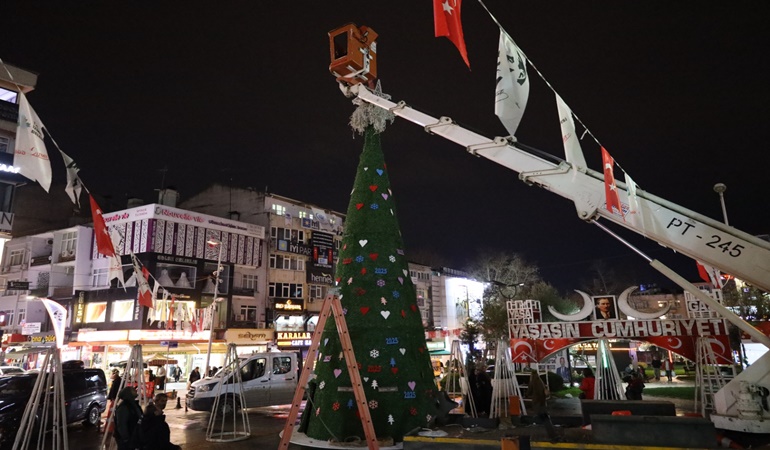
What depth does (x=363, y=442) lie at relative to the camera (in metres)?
9.37

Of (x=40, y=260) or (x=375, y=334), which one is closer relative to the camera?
(x=375, y=334)

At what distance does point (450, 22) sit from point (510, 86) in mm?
1294

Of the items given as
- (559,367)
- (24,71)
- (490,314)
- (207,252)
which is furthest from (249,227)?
(559,367)

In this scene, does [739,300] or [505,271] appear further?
[505,271]

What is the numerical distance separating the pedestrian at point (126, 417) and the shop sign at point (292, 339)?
34383 mm

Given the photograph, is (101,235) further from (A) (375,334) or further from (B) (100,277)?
(B) (100,277)

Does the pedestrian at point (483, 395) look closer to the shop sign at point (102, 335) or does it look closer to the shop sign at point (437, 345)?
the shop sign at point (102, 335)

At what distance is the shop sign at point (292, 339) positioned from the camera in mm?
42750

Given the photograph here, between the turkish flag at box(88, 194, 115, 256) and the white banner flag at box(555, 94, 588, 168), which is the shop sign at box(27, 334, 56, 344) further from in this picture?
the white banner flag at box(555, 94, 588, 168)

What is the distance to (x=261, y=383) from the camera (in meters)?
18.5

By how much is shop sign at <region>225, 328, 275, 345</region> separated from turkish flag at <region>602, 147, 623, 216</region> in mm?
35554

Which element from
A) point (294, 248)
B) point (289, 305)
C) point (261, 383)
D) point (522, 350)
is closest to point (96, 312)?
point (289, 305)

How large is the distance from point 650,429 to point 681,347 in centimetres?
751

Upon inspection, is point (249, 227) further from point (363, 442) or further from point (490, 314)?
point (363, 442)
